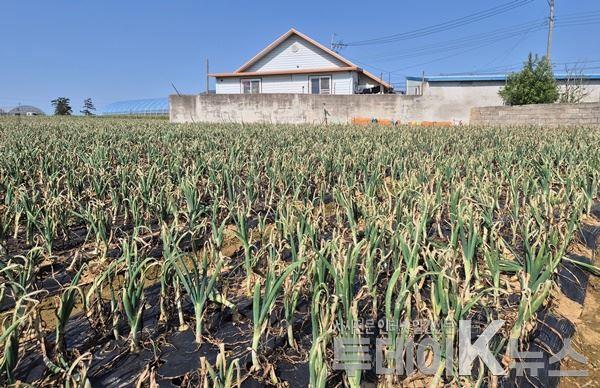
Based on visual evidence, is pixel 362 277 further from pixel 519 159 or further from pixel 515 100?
pixel 515 100

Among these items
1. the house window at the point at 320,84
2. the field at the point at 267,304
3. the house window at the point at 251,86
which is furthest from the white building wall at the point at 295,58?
the field at the point at 267,304

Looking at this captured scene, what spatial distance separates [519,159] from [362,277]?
3218 millimetres

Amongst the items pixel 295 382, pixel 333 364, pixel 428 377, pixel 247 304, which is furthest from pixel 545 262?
pixel 247 304

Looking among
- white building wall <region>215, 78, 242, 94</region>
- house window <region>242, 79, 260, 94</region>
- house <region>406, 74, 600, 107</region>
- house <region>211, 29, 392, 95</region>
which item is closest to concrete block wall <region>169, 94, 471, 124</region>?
house <region>406, 74, 600, 107</region>

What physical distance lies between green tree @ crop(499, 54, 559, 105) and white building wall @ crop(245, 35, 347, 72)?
38.3 ft

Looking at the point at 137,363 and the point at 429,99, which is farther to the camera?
the point at 429,99

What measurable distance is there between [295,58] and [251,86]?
3421 millimetres

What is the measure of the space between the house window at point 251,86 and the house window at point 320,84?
3743mm

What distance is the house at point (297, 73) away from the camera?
25.6 meters

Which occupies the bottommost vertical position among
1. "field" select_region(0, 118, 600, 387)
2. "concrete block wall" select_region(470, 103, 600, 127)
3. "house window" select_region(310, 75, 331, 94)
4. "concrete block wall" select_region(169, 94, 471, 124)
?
"field" select_region(0, 118, 600, 387)

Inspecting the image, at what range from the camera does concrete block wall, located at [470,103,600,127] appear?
12.6 m

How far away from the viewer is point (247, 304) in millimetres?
2010

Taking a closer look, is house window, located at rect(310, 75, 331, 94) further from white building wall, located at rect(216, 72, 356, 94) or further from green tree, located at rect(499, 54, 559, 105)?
green tree, located at rect(499, 54, 559, 105)

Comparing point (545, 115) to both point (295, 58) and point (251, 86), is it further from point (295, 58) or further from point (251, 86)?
point (251, 86)
